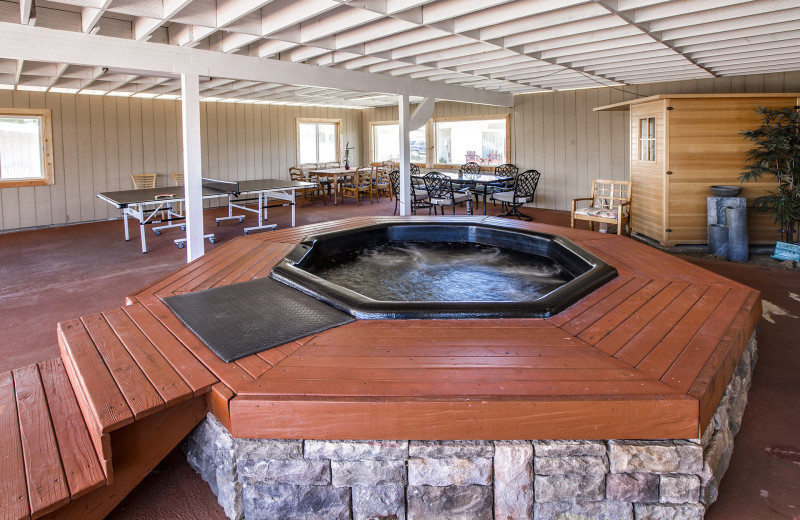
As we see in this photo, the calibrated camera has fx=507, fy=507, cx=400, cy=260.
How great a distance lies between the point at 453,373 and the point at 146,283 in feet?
14.1

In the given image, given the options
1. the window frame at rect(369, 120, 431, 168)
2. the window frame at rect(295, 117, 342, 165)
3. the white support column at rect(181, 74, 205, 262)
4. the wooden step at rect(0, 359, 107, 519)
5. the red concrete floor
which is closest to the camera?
the wooden step at rect(0, 359, 107, 519)

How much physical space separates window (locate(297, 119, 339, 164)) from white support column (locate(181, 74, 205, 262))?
7369 millimetres

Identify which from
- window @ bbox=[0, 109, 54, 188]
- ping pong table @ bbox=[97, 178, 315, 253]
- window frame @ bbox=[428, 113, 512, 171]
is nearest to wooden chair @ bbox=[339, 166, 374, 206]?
window frame @ bbox=[428, 113, 512, 171]

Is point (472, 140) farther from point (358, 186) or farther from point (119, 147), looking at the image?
point (119, 147)

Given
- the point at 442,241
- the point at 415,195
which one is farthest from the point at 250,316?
the point at 415,195

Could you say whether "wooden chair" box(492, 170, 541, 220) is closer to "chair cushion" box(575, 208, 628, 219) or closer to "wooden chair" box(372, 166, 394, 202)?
"chair cushion" box(575, 208, 628, 219)

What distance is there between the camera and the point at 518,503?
5.87 ft

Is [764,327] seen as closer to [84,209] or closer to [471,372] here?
[471,372]

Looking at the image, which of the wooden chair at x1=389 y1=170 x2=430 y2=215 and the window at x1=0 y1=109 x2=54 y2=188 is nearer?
the window at x1=0 y1=109 x2=54 y2=188

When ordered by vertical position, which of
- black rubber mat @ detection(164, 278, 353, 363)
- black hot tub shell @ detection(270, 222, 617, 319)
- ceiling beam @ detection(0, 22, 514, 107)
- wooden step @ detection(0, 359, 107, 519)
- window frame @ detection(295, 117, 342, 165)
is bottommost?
wooden step @ detection(0, 359, 107, 519)

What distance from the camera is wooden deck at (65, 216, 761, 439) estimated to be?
1.73 metres

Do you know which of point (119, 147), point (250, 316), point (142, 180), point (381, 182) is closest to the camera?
point (250, 316)

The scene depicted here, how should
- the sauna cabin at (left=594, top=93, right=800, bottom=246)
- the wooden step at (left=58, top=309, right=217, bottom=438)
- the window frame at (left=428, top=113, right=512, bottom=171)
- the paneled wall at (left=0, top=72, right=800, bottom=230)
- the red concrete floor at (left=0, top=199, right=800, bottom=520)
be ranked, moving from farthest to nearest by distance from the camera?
the window frame at (left=428, top=113, right=512, bottom=171) < the paneled wall at (left=0, top=72, right=800, bottom=230) < the sauna cabin at (left=594, top=93, right=800, bottom=246) < the red concrete floor at (left=0, top=199, right=800, bottom=520) < the wooden step at (left=58, top=309, right=217, bottom=438)

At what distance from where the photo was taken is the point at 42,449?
65.9 inches
